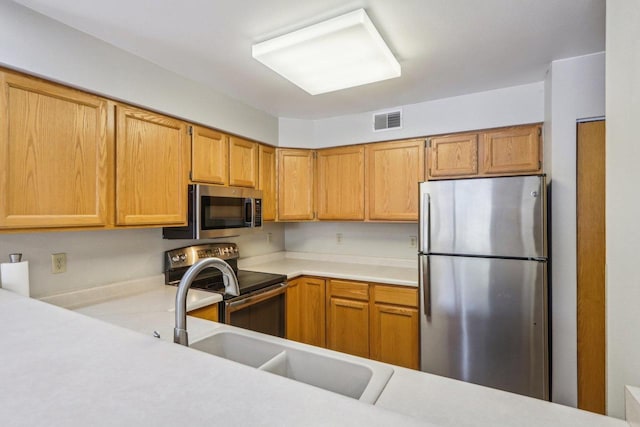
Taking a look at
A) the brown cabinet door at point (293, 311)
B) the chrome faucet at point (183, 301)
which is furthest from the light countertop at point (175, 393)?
the brown cabinet door at point (293, 311)

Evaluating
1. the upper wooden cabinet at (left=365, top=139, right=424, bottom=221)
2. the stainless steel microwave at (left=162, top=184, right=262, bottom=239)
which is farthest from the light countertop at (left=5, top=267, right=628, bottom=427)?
the upper wooden cabinet at (left=365, top=139, right=424, bottom=221)

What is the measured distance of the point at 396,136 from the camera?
2.83m

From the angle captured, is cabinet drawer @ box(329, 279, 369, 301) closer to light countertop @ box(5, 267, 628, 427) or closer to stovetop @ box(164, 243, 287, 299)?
stovetop @ box(164, 243, 287, 299)

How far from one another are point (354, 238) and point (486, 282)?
1504mm

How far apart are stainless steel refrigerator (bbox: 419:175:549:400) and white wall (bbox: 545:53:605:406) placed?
0.15 m

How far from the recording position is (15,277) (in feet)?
4.93

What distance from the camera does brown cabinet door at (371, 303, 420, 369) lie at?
2.42 metres

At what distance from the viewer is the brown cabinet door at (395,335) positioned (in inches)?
95.3

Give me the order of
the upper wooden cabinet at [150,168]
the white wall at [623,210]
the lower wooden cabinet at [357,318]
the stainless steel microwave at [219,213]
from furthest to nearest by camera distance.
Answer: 1. the lower wooden cabinet at [357,318]
2. the stainless steel microwave at [219,213]
3. the upper wooden cabinet at [150,168]
4. the white wall at [623,210]

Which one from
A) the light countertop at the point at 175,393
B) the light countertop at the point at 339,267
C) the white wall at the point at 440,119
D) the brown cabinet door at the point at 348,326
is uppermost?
the white wall at the point at 440,119

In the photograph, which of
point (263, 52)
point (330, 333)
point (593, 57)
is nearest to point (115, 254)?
point (263, 52)

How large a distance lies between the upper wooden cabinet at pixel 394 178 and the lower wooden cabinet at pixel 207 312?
1.54m

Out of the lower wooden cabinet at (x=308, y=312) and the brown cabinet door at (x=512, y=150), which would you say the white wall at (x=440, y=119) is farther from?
the lower wooden cabinet at (x=308, y=312)

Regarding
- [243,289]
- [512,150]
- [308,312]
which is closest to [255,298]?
[243,289]
